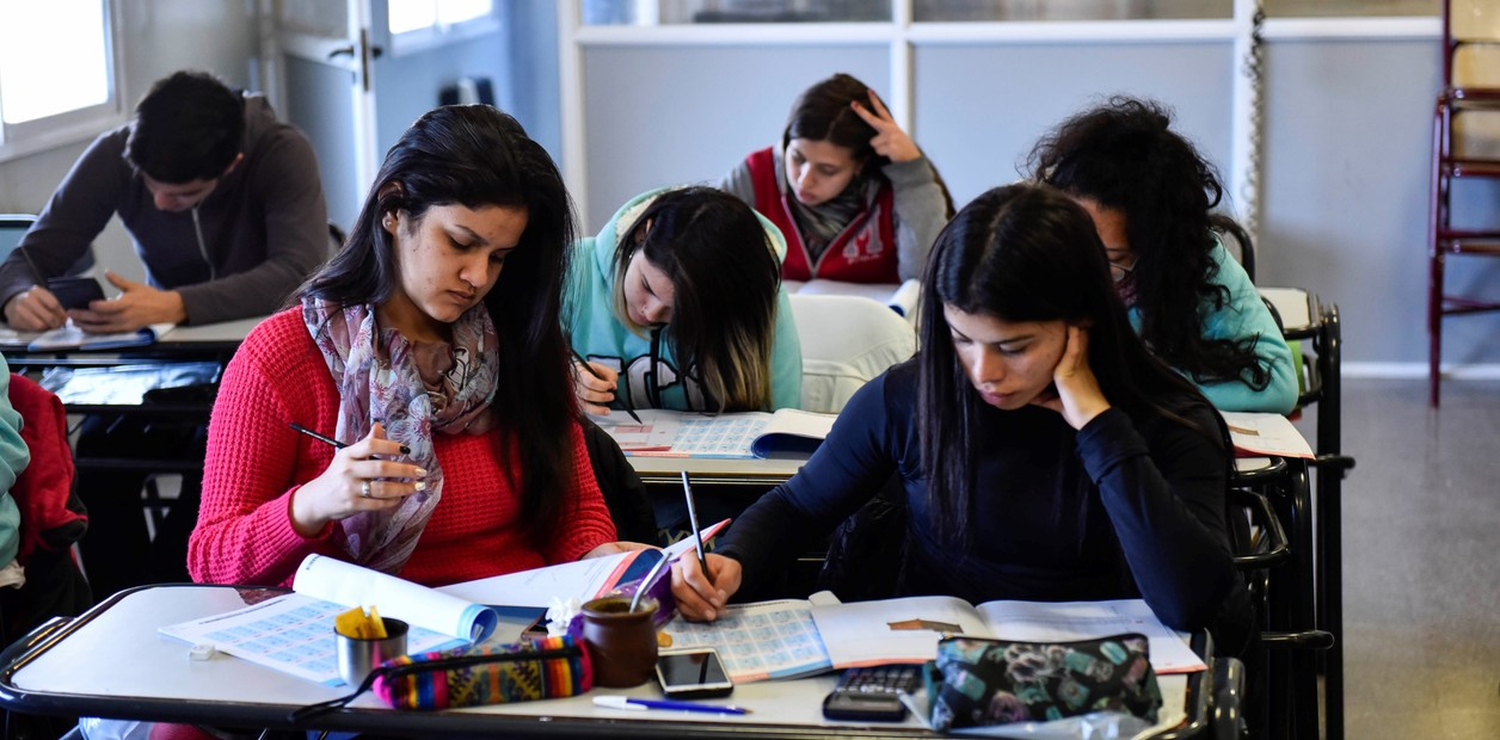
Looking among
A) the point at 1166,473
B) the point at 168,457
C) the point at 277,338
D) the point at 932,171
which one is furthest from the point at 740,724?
the point at 932,171

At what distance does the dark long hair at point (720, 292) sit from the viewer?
104 inches

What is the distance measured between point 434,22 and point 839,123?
7.88 ft

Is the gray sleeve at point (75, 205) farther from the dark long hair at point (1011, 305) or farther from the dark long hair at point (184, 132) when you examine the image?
the dark long hair at point (1011, 305)

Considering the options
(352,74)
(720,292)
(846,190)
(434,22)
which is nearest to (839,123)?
(846,190)

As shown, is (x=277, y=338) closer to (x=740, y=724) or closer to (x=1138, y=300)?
(x=740, y=724)

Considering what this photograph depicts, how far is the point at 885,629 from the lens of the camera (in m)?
1.58

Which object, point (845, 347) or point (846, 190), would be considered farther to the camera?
point (846, 190)

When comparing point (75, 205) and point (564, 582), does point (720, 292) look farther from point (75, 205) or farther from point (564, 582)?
point (75, 205)

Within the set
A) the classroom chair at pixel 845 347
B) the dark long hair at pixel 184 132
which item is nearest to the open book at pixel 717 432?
the classroom chair at pixel 845 347

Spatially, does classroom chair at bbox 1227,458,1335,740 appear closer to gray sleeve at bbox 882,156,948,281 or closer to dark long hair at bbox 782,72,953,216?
gray sleeve at bbox 882,156,948,281

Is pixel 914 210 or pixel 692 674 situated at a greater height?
pixel 914 210

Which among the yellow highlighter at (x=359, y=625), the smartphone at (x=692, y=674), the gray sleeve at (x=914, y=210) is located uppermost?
the gray sleeve at (x=914, y=210)

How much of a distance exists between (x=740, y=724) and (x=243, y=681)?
467 mm

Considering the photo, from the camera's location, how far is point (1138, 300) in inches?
97.0
